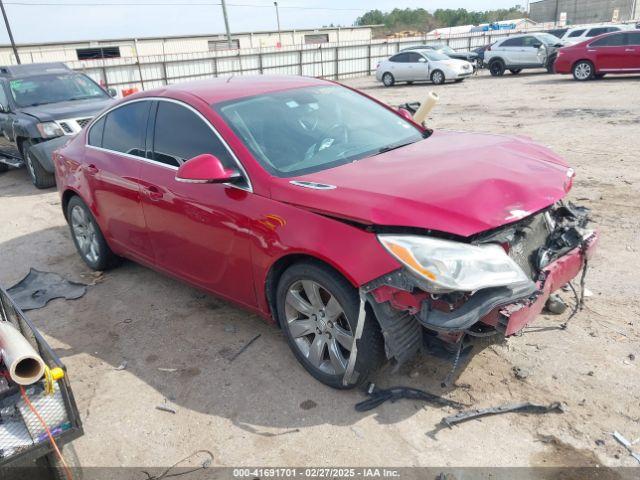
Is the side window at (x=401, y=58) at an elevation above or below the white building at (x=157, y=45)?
below

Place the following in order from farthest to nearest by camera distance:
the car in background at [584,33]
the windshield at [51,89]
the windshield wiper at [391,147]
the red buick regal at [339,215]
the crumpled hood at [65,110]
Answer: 1. the car in background at [584,33]
2. the windshield at [51,89]
3. the crumpled hood at [65,110]
4. the windshield wiper at [391,147]
5. the red buick regal at [339,215]

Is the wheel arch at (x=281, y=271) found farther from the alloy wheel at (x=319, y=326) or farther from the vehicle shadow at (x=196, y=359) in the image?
the vehicle shadow at (x=196, y=359)

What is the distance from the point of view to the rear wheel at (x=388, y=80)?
23.4m

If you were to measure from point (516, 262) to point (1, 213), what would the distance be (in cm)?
767

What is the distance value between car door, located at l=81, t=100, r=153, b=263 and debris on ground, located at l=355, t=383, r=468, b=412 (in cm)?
227

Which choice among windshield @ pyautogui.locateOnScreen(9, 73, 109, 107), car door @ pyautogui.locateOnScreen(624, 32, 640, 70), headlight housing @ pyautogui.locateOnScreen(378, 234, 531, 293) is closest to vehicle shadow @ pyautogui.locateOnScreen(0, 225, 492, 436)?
headlight housing @ pyautogui.locateOnScreen(378, 234, 531, 293)

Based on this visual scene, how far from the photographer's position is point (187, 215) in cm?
388

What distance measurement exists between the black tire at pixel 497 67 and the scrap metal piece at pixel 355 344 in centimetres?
2302

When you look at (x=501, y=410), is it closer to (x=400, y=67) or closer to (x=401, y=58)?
(x=400, y=67)

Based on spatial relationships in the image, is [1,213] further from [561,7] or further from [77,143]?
[561,7]

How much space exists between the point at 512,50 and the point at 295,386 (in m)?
22.9

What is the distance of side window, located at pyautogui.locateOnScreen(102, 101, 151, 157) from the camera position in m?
4.38

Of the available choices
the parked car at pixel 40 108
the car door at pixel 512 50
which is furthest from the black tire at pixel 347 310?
the car door at pixel 512 50

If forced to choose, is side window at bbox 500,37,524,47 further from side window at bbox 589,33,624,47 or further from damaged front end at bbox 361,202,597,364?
damaged front end at bbox 361,202,597,364
